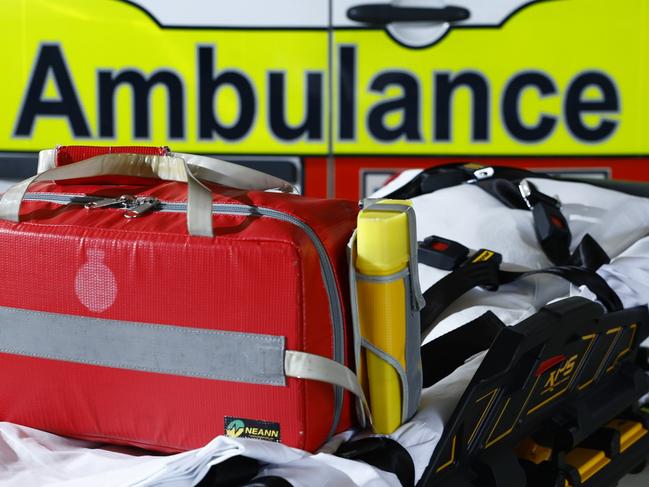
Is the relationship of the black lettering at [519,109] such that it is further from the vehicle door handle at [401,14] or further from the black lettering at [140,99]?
the black lettering at [140,99]

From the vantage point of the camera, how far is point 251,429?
43.4 inches

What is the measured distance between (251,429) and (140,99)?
1989 millimetres

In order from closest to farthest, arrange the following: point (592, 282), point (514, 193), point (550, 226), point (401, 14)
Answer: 1. point (592, 282)
2. point (550, 226)
3. point (514, 193)
4. point (401, 14)

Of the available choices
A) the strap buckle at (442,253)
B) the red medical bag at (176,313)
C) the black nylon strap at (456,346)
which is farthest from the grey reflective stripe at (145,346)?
the strap buckle at (442,253)

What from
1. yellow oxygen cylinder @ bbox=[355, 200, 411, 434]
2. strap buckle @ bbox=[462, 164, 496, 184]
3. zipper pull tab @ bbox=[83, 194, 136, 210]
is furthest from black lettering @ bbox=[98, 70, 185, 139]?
yellow oxygen cylinder @ bbox=[355, 200, 411, 434]

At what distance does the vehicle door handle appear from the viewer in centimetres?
283

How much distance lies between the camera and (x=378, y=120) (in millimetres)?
2887

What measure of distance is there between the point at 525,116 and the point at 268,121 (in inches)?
29.8

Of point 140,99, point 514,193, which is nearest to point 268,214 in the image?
point 514,193

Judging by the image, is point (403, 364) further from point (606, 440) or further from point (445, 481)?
point (606, 440)

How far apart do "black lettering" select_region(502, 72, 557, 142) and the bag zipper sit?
1842mm

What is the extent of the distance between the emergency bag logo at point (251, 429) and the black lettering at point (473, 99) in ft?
6.24

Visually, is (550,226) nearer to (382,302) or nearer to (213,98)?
(382,302)

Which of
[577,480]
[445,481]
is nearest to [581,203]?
[577,480]
